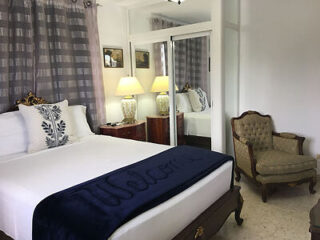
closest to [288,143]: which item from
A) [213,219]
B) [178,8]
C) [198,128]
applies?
[198,128]

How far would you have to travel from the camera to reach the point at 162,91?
13.8 ft

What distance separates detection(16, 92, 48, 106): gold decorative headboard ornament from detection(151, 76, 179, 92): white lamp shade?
1.76 m

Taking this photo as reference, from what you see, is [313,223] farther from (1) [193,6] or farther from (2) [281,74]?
(1) [193,6]

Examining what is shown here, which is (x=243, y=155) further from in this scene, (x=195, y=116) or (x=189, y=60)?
(x=189, y=60)

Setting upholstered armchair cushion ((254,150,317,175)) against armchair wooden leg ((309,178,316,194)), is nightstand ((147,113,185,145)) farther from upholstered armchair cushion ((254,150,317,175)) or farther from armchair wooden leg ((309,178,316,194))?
armchair wooden leg ((309,178,316,194))

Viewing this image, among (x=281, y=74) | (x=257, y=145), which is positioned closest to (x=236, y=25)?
(x=281, y=74)

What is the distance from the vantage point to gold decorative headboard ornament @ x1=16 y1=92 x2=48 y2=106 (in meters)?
2.94

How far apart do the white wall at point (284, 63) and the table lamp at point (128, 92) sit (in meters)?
1.56

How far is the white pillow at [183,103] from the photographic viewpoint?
13.3 feet

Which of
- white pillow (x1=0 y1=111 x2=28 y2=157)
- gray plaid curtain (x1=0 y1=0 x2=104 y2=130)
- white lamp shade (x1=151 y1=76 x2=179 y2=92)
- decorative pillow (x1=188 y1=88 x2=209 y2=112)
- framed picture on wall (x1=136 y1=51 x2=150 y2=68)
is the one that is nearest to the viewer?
white pillow (x1=0 y1=111 x2=28 y2=157)

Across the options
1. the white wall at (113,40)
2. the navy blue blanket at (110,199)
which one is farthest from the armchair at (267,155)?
the white wall at (113,40)

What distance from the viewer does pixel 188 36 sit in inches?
149

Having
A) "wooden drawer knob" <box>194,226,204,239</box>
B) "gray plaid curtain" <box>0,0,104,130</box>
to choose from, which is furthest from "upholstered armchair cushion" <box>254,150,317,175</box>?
"gray plaid curtain" <box>0,0,104,130</box>

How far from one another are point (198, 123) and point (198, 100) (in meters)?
0.35
